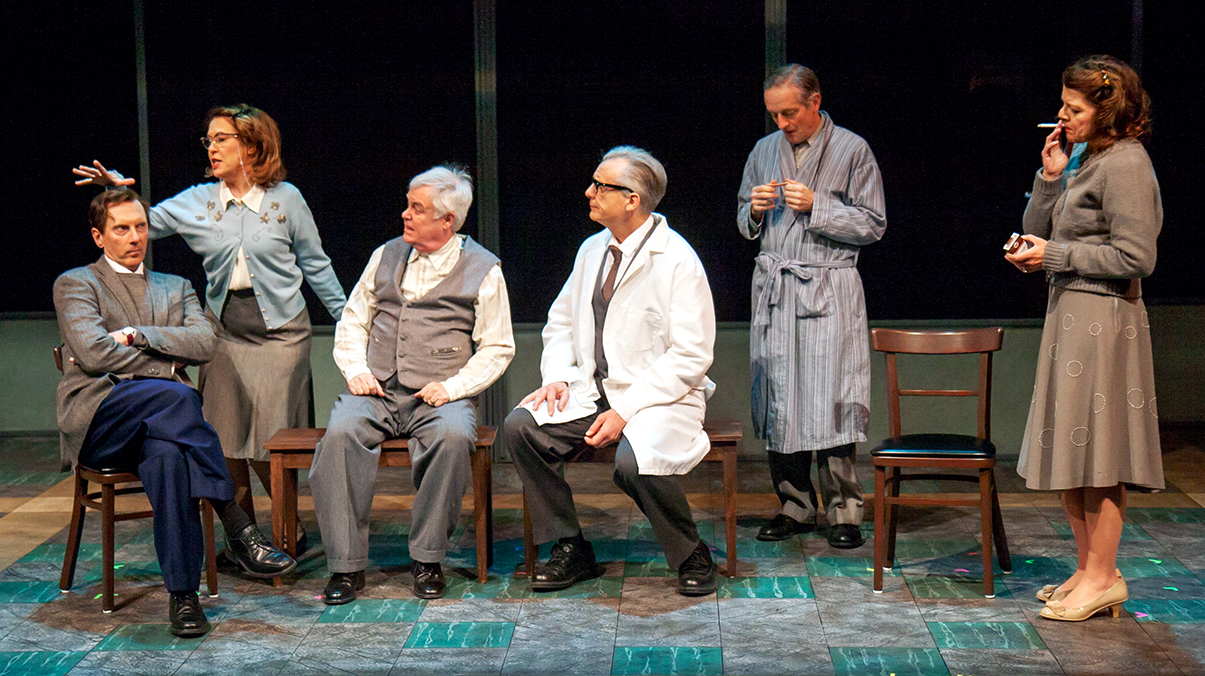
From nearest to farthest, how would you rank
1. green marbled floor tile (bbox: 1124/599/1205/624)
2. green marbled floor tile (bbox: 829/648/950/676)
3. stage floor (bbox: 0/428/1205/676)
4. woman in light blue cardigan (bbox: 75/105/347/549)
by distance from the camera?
green marbled floor tile (bbox: 829/648/950/676) → stage floor (bbox: 0/428/1205/676) → green marbled floor tile (bbox: 1124/599/1205/624) → woman in light blue cardigan (bbox: 75/105/347/549)

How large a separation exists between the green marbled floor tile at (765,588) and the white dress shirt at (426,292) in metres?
1.05

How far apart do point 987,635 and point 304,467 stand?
2.21m

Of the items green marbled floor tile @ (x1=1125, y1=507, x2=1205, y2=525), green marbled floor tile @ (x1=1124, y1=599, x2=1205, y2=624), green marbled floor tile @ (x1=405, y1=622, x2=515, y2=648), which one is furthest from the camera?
green marbled floor tile @ (x1=1125, y1=507, x2=1205, y2=525)

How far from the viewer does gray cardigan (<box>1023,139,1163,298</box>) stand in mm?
3506

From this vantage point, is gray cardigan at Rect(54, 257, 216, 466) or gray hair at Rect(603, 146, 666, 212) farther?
gray hair at Rect(603, 146, 666, 212)

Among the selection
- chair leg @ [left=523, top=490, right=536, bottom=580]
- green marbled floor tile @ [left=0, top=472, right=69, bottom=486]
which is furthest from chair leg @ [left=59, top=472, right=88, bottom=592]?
green marbled floor tile @ [left=0, top=472, right=69, bottom=486]

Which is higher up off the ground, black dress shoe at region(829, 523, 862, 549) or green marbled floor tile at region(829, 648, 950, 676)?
black dress shoe at region(829, 523, 862, 549)

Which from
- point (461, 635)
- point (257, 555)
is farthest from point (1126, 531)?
point (257, 555)

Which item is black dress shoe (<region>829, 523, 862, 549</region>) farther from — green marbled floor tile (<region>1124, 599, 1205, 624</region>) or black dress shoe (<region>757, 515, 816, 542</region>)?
green marbled floor tile (<region>1124, 599, 1205, 624</region>)

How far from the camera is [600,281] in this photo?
4.26 m

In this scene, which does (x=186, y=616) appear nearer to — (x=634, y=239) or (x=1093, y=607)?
(x=634, y=239)

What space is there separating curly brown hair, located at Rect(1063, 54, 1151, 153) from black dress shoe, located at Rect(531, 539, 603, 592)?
6.70 ft

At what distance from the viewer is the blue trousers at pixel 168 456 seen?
3.70 metres

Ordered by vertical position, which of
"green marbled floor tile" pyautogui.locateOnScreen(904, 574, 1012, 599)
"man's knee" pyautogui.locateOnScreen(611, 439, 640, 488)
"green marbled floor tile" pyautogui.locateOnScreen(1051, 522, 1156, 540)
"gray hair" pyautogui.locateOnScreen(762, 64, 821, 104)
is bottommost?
"green marbled floor tile" pyautogui.locateOnScreen(904, 574, 1012, 599)
